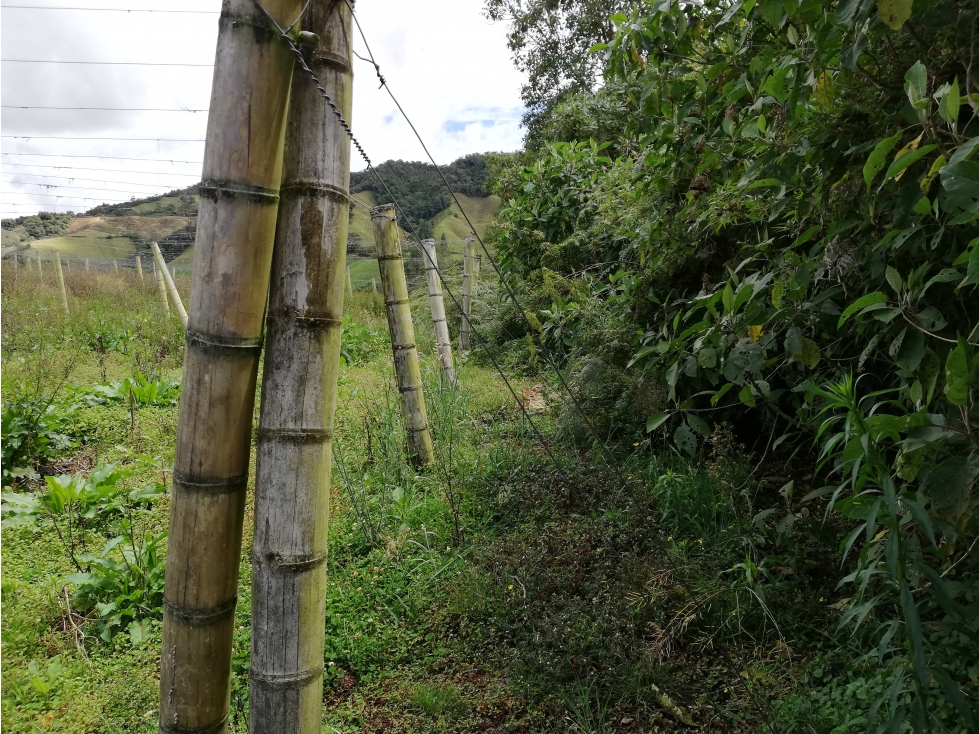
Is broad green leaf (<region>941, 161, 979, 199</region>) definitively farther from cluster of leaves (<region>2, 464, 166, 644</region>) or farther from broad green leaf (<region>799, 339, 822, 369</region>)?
cluster of leaves (<region>2, 464, 166, 644</region>)

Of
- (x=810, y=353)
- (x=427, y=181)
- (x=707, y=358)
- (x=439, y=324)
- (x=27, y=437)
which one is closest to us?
(x=810, y=353)

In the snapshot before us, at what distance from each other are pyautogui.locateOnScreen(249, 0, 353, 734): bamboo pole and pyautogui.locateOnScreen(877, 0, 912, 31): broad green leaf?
1271 mm

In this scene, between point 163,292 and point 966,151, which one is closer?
point 966,151

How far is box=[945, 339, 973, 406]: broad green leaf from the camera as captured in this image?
1243mm

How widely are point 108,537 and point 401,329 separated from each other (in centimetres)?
238

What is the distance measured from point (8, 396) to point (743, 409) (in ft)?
19.5

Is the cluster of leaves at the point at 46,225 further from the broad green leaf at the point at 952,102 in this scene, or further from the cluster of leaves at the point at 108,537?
the broad green leaf at the point at 952,102

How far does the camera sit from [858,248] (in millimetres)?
2242

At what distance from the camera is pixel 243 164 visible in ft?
4.81

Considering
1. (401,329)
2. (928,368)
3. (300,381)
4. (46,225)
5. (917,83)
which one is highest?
(46,225)

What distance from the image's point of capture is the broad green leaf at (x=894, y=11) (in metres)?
1.32

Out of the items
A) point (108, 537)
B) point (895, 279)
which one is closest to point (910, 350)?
point (895, 279)

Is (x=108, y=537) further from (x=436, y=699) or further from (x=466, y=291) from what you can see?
(x=466, y=291)

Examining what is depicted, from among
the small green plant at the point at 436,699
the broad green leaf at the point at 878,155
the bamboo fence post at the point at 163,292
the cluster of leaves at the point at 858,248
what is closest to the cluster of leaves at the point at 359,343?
the bamboo fence post at the point at 163,292
